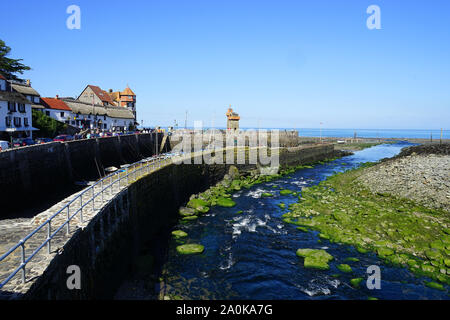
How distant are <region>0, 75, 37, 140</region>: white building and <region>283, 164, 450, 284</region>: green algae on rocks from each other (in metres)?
38.7

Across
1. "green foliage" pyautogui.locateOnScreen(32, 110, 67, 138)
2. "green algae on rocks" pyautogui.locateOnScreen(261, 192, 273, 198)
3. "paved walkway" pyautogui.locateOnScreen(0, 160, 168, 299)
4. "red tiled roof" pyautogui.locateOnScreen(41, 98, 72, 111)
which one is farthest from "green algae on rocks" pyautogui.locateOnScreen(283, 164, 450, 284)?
"red tiled roof" pyautogui.locateOnScreen(41, 98, 72, 111)

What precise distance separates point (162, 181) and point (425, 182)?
81.0ft

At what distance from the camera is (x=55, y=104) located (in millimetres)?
55406

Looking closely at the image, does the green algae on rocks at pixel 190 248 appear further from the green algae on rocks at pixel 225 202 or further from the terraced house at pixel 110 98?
the terraced house at pixel 110 98

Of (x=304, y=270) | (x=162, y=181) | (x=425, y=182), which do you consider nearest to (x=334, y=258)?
(x=304, y=270)

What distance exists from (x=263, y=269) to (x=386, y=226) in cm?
961

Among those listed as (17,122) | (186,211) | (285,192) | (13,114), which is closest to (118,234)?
(186,211)

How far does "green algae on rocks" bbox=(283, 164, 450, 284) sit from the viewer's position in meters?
14.9

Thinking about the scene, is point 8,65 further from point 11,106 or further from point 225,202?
point 225,202

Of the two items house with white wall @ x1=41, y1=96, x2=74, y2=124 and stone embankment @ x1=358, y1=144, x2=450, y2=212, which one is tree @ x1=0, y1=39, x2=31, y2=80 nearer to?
house with white wall @ x1=41, y1=96, x2=74, y2=124

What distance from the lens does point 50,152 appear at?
22.0 meters

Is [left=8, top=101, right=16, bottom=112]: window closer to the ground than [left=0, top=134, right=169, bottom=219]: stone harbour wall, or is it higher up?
higher up

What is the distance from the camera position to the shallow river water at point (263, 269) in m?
12.6
